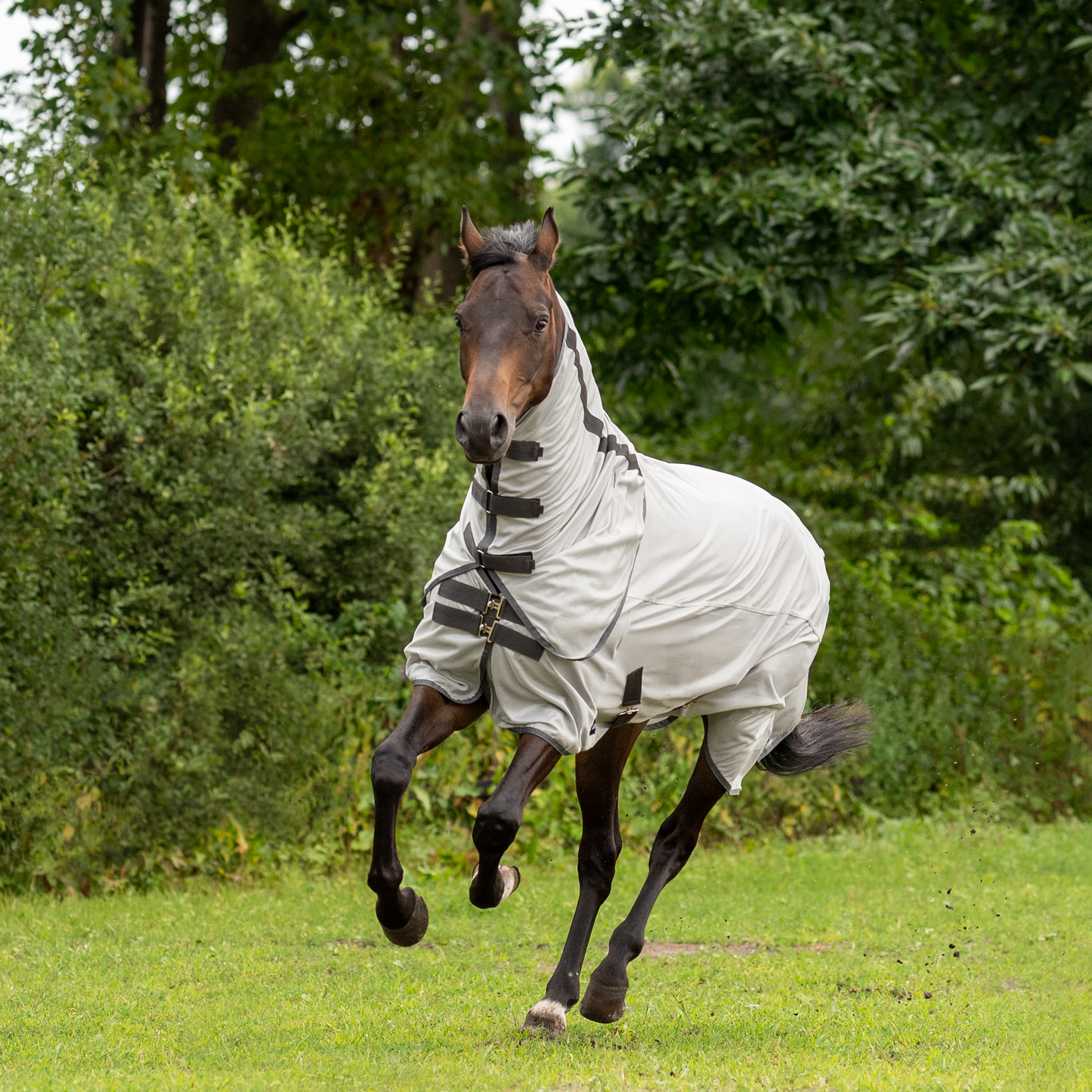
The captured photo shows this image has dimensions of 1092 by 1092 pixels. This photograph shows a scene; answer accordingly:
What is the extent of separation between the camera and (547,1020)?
4832 millimetres

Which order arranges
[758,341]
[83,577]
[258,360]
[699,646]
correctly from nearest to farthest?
[699,646]
[83,577]
[258,360]
[758,341]

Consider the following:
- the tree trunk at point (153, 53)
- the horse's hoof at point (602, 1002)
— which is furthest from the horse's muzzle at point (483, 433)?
the tree trunk at point (153, 53)

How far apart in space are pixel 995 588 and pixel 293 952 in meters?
7.30

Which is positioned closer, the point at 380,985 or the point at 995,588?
the point at 380,985

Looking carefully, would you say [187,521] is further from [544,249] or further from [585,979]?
[544,249]

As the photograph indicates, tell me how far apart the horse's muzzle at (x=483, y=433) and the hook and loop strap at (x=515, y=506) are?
18.0 inches

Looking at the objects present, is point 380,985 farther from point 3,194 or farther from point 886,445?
point 886,445

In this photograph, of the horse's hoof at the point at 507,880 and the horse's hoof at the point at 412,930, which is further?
the horse's hoof at the point at 507,880

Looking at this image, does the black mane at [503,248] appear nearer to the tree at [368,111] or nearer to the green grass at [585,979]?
the green grass at [585,979]

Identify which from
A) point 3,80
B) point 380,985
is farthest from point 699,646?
point 3,80

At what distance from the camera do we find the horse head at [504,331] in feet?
12.3

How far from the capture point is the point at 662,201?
10977 millimetres

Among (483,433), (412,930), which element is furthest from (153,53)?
(412,930)

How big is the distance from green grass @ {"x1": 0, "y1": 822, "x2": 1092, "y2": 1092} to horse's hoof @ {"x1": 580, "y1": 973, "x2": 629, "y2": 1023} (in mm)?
104
